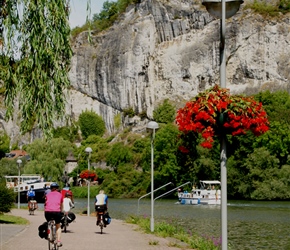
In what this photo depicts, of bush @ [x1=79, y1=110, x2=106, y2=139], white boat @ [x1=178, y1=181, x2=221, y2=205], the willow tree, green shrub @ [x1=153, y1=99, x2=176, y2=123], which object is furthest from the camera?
bush @ [x1=79, y1=110, x2=106, y2=139]

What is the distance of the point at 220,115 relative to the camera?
30.5ft

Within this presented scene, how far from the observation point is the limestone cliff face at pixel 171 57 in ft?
362

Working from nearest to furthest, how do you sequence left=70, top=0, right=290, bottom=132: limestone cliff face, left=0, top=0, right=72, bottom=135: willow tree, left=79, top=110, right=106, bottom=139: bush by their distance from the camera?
left=0, top=0, right=72, bottom=135: willow tree, left=70, top=0, right=290, bottom=132: limestone cliff face, left=79, top=110, right=106, bottom=139: bush

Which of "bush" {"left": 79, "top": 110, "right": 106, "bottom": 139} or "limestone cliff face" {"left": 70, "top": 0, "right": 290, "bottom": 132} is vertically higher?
"limestone cliff face" {"left": 70, "top": 0, "right": 290, "bottom": 132}

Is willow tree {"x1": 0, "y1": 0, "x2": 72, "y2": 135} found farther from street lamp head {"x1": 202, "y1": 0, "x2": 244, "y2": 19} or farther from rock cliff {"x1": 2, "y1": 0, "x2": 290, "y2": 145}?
rock cliff {"x1": 2, "y1": 0, "x2": 290, "y2": 145}

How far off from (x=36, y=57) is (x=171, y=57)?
107308 millimetres

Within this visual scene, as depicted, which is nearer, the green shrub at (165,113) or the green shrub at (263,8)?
the green shrub at (165,113)

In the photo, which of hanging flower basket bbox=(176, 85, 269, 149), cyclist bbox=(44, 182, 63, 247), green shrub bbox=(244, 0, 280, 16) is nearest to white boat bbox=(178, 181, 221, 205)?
cyclist bbox=(44, 182, 63, 247)

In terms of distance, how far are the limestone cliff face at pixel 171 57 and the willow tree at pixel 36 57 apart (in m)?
95.8

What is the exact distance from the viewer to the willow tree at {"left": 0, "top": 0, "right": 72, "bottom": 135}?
38.5 ft

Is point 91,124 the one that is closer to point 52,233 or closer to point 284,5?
point 284,5

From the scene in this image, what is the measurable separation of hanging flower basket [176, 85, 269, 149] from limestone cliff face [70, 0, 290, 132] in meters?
97.6

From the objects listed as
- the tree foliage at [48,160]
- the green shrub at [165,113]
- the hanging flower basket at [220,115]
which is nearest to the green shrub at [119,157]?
the tree foliage at [48,160]

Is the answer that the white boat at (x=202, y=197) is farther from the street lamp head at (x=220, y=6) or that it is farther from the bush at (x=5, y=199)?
the street lamp head at (x=220, y=6)
